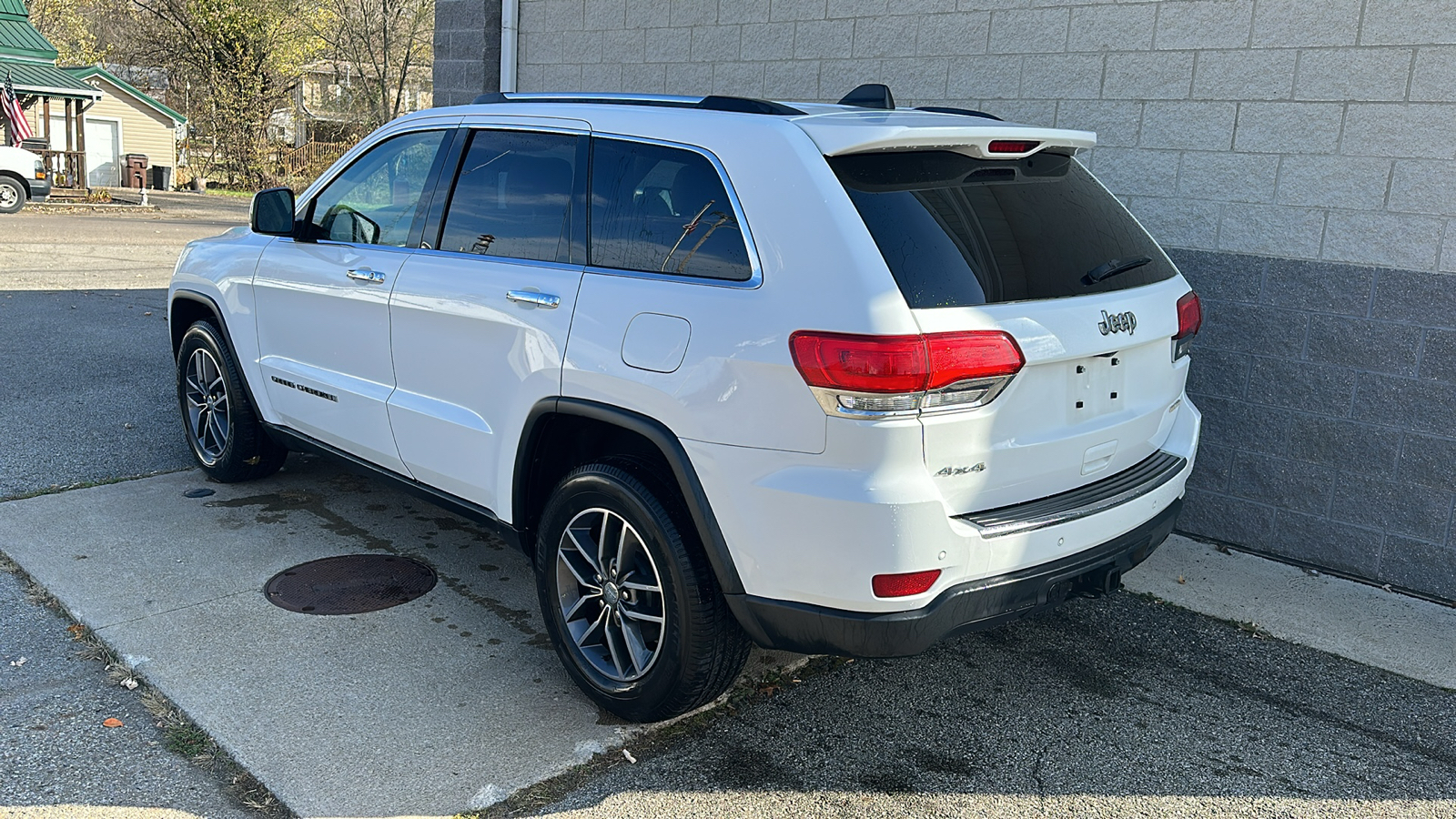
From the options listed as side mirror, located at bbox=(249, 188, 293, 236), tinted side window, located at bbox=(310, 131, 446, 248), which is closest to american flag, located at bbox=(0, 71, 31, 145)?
side mirror, located at bbox=(249, 188, 293, 236)

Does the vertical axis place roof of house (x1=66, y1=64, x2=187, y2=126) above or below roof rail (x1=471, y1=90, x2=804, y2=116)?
above

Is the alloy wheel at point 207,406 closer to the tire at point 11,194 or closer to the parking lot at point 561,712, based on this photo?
the parking lot at point 561,712

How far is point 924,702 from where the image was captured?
3826 millimetres

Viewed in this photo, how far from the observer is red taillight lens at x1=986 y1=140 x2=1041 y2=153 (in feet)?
11.0

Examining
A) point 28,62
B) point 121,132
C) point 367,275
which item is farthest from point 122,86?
point 367,275

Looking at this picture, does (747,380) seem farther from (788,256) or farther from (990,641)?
(990,641)

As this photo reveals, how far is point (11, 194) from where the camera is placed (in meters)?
23.7

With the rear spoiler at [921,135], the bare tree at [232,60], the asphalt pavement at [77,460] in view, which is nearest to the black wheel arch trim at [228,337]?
the asphalt pavement at [77,460]

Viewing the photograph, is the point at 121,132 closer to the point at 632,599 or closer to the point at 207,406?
the point at 207,406

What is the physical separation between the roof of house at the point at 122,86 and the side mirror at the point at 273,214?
34.3 metres

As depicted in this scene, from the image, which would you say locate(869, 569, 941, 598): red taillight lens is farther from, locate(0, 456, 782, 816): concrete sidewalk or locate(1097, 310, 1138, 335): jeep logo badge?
locate(0, 456, 782, 816): concrete sidewalk

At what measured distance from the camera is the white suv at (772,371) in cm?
294

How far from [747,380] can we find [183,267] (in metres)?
3.93

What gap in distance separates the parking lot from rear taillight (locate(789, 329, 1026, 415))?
45.8 inches
